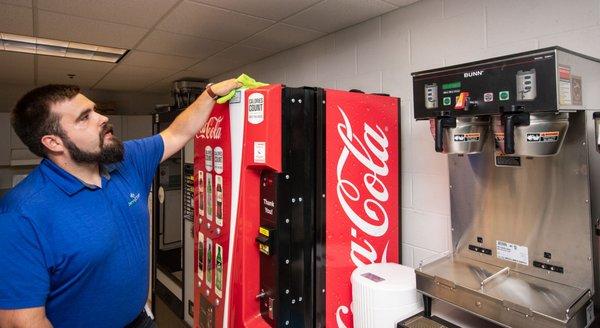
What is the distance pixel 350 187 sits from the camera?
5.70 feet

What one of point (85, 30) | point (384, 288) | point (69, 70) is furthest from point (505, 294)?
point (69, 70)

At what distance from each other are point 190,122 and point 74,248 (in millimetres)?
796

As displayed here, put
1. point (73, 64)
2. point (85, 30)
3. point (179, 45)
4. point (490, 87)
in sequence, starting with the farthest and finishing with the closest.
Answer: point (73, 64), point (179, 45), point (85, 30), point (490, 87)

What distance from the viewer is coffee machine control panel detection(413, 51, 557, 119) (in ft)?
3.62

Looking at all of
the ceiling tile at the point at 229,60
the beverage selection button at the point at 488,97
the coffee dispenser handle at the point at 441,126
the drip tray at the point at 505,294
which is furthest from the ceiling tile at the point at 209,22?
the drip tray at the point at 505,294

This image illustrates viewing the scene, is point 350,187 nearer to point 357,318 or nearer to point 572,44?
point 357,318

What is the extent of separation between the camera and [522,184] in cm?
149

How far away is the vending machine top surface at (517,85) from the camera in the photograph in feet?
3.60

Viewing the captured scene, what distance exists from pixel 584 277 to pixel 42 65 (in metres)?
4.31

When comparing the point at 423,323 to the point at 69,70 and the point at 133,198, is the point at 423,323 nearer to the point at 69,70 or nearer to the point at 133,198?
the point at 133,198

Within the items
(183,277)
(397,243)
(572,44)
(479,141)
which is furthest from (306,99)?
(183,277)

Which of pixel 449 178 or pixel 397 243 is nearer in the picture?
pixel 449 178

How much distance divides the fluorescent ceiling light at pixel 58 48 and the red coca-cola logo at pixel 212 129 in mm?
1546

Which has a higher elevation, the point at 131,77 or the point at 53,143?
the point at 131,77
